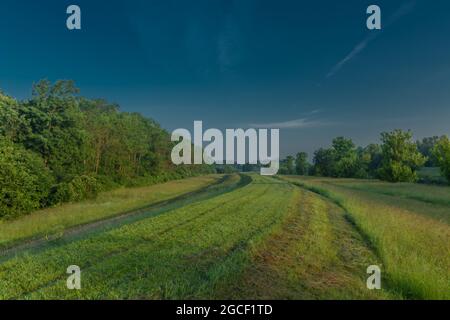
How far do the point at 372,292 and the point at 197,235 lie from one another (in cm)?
573

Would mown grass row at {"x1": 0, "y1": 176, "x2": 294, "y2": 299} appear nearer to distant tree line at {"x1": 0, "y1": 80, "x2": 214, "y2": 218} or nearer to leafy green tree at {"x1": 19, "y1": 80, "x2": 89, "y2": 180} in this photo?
distant tree line at {"x1": 0, "y1": 80, "x2": 214, "y2": 218}

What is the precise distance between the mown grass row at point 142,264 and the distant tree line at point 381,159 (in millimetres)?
52864

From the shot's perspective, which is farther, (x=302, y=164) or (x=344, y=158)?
(x=302, y=164)

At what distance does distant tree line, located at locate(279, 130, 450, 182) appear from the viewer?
50625 mm

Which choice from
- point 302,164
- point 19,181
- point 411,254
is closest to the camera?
point 411,254

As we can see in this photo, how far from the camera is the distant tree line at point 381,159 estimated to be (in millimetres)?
50625

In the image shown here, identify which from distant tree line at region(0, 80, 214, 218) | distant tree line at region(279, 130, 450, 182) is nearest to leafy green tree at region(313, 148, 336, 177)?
distant tree line at region(279, 130, 450, 182)

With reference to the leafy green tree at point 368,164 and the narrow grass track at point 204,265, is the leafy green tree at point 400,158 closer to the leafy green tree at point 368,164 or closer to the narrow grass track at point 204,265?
the leafy green tree at point 368,164

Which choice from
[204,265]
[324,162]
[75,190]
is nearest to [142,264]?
[204,265]

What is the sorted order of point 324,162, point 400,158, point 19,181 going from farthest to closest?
point 324,162 < point 400,158 < point 19,181

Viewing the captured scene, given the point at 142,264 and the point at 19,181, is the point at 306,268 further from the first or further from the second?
the point at 19,181

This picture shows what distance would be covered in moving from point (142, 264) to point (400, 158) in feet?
208

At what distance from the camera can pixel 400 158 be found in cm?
5322
